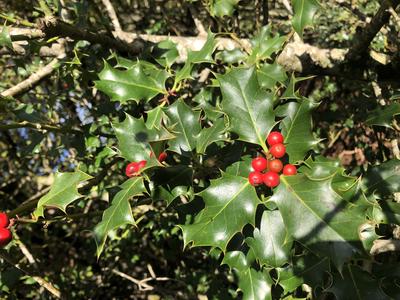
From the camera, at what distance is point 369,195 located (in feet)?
4.99

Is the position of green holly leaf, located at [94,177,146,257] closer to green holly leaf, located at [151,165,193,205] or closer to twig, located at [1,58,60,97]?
green holly leaf, located at [151,165,193,205]

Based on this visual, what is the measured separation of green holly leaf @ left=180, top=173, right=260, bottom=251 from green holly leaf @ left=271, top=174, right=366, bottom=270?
11 cm

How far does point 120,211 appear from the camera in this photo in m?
1.33

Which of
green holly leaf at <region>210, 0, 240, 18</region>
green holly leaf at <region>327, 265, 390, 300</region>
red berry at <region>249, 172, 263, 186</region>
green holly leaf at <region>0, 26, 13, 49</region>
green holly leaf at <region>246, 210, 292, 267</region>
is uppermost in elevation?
green holly leaf at <region>0, 26, 13, 49</region>

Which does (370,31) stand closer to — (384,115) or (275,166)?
(384,115)

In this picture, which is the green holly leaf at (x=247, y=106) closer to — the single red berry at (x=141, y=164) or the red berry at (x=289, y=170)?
the red berry at (x=289, y=170)

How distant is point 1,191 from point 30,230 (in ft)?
1.88

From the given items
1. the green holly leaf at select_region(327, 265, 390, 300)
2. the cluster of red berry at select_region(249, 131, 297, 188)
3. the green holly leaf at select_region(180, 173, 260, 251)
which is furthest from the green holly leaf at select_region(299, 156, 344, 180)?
the green holly leaf at select_region(327, 265, 390, 300)

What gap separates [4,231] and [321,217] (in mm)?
905

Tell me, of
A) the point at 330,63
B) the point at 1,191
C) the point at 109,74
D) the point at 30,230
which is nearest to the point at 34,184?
the point at 1,191

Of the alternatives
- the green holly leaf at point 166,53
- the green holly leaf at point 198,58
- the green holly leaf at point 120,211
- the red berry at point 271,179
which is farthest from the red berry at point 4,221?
the green holly leaf at point 166,53

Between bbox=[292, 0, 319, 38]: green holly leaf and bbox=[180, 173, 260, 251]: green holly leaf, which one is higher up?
bbox=[292, 0, 319, 38]: green holly leaf

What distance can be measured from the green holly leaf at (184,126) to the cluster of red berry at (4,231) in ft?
1.88

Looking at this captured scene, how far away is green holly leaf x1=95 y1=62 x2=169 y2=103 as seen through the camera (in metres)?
1.77
